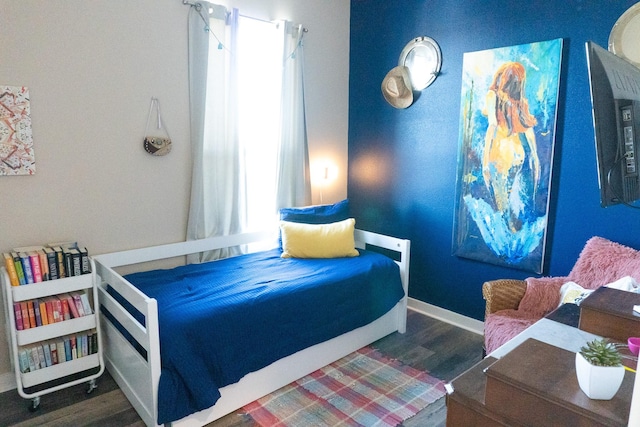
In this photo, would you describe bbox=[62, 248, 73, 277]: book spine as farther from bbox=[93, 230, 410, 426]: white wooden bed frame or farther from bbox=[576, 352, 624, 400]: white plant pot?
bbox=[576, 352, 624, 400]: white plant pot

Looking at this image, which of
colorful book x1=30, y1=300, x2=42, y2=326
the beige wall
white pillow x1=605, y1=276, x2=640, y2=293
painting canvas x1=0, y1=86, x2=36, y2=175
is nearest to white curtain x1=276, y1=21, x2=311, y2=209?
the beige wall

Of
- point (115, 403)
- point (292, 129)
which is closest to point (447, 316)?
point (292, 129)

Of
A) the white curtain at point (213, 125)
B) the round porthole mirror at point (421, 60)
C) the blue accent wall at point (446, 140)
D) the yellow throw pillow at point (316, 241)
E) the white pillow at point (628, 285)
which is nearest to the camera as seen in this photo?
the white pillow at point (628, 285)

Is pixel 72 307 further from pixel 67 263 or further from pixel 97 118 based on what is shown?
pixel 97 118

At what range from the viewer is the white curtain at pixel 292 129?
131 inches

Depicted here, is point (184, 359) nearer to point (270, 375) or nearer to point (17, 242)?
point (270, 375)

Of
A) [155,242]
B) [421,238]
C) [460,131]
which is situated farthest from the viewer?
[421,238]

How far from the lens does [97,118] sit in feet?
8.24

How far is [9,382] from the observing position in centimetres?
238

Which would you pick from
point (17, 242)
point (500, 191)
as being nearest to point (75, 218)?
point (17, 242)

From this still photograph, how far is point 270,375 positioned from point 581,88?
2419 millimetres

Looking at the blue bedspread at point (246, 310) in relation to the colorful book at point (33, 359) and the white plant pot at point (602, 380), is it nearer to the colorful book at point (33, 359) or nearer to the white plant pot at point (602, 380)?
the colorful book at point (33, 359)

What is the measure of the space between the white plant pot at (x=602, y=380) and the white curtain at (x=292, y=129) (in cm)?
264

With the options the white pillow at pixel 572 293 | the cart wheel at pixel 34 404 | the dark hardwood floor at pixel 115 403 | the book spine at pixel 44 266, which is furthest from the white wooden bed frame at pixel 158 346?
the white pillow at pixel 572 293
